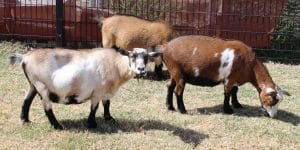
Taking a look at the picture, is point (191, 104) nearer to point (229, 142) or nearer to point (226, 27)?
point (229, 142)

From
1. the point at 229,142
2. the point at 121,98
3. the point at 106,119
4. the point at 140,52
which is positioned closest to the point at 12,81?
the point at 121,98

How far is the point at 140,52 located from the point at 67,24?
5.39 meters

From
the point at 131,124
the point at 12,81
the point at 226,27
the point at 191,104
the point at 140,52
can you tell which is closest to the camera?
the point at 140,52

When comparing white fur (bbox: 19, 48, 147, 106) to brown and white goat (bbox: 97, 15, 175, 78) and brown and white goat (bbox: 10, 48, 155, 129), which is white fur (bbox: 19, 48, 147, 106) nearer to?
brown and white goat (bbox: 10, 48, 155, 129)

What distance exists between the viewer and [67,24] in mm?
12273

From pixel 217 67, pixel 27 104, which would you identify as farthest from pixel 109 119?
pixel 217 67

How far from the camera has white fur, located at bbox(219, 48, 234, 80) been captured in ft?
27.6

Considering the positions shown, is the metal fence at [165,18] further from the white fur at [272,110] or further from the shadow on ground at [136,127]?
the shadow on ground at [136,127]

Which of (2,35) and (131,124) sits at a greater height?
(2,35)

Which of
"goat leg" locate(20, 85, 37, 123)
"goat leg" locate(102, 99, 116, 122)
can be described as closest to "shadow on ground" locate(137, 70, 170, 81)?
"goat leg" locate(102, 99, 116, 122)

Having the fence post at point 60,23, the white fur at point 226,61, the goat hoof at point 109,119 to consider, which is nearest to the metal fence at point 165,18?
the fence post at point 60,23

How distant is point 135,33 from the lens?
10430mm

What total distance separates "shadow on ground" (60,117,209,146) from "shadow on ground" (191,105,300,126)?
2.96 ft

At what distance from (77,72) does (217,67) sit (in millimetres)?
2209
